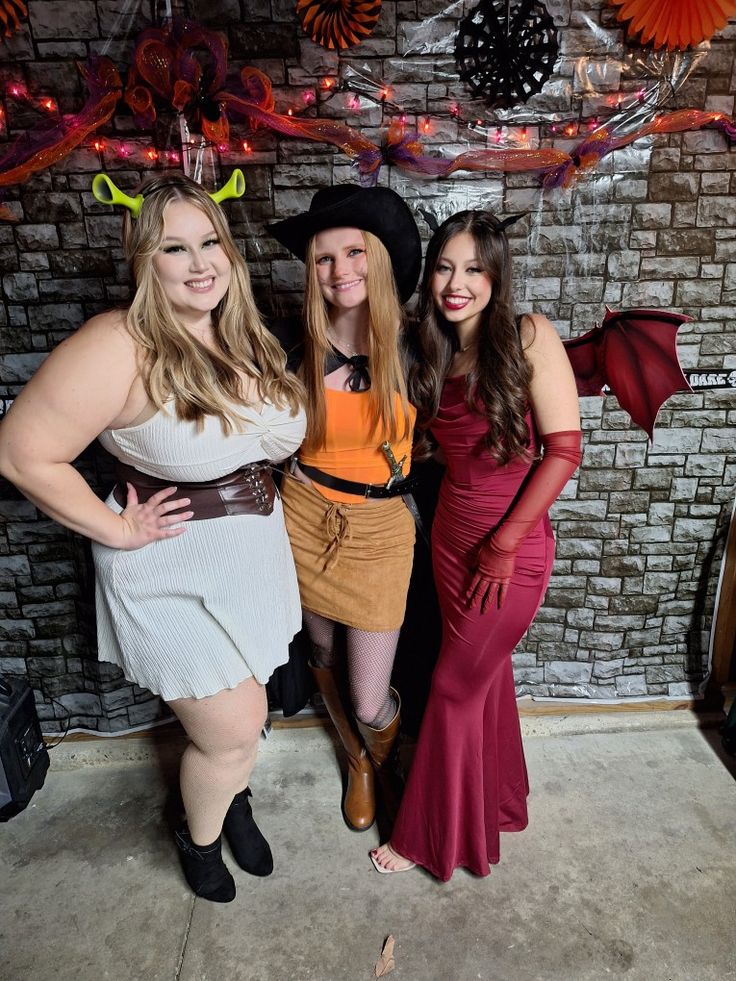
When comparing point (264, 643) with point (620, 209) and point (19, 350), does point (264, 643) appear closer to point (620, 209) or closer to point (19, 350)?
point (19, 350)

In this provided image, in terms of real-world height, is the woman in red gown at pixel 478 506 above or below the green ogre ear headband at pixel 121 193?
below

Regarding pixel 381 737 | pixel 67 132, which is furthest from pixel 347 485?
pixel 67 132

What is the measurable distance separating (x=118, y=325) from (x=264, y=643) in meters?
0.89

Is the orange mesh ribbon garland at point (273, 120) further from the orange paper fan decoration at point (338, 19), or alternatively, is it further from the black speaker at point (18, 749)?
the black speaker at point (18, 749)

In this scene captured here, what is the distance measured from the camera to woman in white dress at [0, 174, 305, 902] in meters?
1.54

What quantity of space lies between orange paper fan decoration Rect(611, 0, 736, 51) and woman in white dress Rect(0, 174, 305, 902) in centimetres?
141

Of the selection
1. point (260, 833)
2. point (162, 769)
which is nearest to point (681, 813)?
point (260, 833)

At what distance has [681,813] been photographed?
7.71 feet

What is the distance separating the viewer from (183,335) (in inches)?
62.9

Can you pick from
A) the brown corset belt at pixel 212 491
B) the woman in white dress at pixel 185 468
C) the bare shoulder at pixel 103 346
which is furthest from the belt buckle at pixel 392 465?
the bare shoulder at pixel 103 346

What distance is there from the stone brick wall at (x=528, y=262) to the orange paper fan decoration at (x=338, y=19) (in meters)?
0.04

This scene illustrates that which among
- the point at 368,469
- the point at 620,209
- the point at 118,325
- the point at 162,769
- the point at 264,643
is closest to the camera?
the point at 118,325

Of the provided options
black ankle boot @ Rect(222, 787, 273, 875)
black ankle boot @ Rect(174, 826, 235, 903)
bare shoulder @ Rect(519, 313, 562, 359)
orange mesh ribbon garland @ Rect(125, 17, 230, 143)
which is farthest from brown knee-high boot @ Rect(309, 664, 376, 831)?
orange mesh ribbon garland @ Rect(125, 17, 230, 143)

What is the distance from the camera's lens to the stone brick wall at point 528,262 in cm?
205
